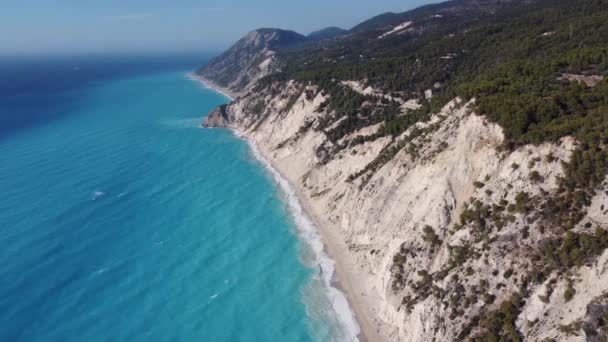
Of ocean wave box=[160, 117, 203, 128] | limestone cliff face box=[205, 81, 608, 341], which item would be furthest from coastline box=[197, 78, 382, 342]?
ocean wave box=[160, 117, 203, 128]

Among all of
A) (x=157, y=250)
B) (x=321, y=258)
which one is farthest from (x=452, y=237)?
(x=157, y=250)

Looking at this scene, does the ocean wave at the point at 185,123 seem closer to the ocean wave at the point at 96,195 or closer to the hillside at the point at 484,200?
the ocean wave at the point at 96,195

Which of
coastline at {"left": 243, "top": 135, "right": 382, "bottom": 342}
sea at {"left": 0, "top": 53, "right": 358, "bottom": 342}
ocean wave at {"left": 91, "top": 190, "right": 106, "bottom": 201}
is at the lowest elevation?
coastline at {"left": 243, "top": 135, "right": 382, "bottom": 342}

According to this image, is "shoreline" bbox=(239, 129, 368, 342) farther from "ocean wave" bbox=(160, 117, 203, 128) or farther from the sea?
"ocean wave" bbox=(160, 117, 203, 128)

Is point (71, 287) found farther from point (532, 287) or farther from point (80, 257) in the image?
point (532, 287)

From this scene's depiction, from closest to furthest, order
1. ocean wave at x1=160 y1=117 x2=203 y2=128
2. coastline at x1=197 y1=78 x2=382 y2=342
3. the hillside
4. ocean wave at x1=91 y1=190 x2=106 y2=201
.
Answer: the hillside
coastline at x1=197 y1=78 x2=382 y2=342
ocean wave at x1=91 y1=190 x2=106 y2=201
ocean wave at x1=160 y1=117 x2=203 y2=128

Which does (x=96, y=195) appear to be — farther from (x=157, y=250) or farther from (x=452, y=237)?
(x=452, y=237)
